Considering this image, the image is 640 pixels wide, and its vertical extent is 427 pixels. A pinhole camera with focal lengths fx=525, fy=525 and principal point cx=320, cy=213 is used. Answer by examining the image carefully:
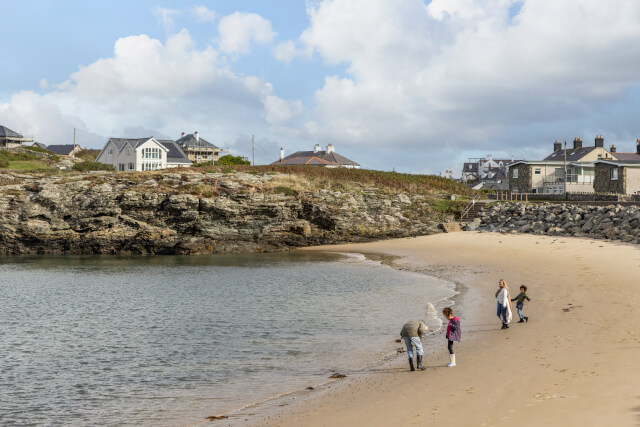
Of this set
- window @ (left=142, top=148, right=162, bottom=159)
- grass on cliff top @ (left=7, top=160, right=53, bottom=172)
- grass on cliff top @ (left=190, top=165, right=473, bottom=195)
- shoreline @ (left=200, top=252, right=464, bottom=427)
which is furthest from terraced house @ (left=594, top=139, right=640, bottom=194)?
grass on cliff top @ (left=7, top=160, right=53, bottom=172)

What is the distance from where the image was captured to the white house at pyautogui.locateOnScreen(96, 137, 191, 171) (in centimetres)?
9762

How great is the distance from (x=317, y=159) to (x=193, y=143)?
41.8 meters

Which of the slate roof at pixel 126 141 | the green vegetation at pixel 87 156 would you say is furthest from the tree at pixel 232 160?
the green vegetation at pixel 87 156

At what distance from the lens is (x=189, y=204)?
181 feet

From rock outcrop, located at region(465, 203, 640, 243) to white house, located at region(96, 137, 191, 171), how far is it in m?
64.7

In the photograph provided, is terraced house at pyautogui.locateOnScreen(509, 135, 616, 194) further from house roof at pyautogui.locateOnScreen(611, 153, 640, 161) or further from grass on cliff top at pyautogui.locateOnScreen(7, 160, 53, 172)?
grass on cliff top at pyautogui.locateOnScreen(7, 160, 53, 172)

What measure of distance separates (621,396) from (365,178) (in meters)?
61.0

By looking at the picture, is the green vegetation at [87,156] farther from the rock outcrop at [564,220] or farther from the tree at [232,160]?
the rock outcrop at [564,220]

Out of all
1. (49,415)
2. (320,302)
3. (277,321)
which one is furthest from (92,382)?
(320,302)

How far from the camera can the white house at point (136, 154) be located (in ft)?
320

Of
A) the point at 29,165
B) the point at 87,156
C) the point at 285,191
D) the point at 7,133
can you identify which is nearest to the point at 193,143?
the point at 87,156

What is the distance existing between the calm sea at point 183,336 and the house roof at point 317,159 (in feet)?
243

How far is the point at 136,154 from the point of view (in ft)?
318

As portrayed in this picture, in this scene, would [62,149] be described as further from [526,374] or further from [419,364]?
[526,374]
